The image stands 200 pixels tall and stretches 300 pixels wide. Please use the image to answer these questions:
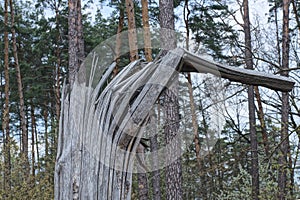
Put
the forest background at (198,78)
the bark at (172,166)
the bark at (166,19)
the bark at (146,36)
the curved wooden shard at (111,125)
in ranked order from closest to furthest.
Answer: the curved wooden shard at (111,125) → the bark at (172,166) → the bark at (166,19) → the forest background at (198,78) → the bark at (146,36)

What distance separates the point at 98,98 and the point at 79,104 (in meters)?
0.10

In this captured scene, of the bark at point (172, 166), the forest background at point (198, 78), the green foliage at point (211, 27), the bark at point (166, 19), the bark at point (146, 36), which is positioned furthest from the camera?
the green foliage at point (211, 27)

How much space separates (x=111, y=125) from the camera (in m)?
1.85

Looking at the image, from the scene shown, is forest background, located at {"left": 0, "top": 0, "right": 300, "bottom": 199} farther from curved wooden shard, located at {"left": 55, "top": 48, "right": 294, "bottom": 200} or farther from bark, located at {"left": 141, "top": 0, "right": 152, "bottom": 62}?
curved wooden shard, located at {"left": 55, "top": 48, "right": 294, "bottom": 200}

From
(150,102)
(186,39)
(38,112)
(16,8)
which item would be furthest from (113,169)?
(38,112)

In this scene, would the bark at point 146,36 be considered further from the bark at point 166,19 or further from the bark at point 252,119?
the bark at point 166,19

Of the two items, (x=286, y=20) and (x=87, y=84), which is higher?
(x=286, y=20)

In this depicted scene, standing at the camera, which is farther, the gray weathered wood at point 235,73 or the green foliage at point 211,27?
the green foliage at point 211,27

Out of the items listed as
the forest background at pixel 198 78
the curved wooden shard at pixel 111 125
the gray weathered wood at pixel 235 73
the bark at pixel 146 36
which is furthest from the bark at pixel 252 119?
the curved wooden shard at pixel 111 125

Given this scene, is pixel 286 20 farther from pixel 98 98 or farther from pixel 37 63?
pixel 37 63

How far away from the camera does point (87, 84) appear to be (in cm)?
200

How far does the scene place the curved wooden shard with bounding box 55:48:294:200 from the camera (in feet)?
5.97

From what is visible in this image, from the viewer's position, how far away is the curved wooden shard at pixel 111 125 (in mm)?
1819

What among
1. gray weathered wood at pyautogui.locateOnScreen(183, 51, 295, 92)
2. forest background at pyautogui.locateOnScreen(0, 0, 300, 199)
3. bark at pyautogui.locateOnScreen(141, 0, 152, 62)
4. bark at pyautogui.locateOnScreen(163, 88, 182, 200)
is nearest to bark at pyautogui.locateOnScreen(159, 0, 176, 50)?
bark at pyautogui.locateOnScreen(163, 88, 182, 200)
